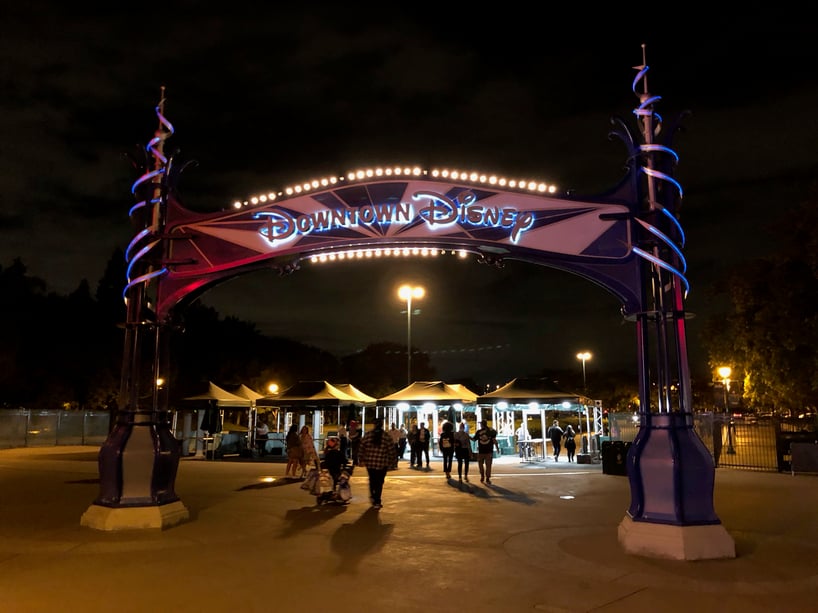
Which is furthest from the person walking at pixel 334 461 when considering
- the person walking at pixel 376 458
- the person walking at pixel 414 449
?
the person walking at pixel 414 449

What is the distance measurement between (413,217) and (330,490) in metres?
5.82

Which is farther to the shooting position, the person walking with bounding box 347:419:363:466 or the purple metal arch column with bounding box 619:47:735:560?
the person walking with bounding box 347:419:363:466

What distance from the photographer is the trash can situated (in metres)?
18.5

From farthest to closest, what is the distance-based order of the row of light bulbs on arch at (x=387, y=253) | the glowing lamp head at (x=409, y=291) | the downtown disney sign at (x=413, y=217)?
1. the glowing lamp head at (x=409, y=291)
2. the row of light bulbs on arch at (x=387, y=253)
3. the downtown disney sign at (x=413, y=217)

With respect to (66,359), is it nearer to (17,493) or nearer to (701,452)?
(17,493)

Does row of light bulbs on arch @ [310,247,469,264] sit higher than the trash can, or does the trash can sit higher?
row of light bulbs on arch @ [310,247,469,264]

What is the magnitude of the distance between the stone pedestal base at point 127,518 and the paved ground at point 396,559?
0.18 metres

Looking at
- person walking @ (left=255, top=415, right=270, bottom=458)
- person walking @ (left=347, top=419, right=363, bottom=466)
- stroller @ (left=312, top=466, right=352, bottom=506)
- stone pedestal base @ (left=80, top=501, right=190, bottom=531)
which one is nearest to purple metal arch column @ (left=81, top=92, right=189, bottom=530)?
stone pedestal base @ (left=80, top=501, right=190, bottom=531)

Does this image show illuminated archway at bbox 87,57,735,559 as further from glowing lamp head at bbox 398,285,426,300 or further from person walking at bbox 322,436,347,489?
glowing lamp head at bbox 398,285,426,300

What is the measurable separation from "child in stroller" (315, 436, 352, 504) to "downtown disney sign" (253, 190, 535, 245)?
4508mm

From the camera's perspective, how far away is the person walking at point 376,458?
1243 cm

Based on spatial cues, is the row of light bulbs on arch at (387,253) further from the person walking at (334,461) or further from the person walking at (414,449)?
the person walking at (414,449)

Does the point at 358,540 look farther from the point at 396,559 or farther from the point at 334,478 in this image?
the point at 334,478

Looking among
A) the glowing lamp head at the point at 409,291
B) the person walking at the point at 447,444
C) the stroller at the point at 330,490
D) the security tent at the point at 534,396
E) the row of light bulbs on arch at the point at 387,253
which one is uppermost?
the glowing lamp head at the point at 409,291
